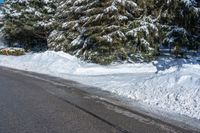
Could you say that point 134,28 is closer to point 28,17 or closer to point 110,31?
point 110,31

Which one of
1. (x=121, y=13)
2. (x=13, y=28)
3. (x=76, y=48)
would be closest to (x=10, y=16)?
(x=13, y=28)

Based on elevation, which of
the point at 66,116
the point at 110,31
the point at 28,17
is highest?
the point at 28,17

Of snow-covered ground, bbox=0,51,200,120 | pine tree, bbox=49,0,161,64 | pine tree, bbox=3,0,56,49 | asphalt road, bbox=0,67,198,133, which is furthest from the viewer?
pine tree, bbox=3,0,56,49

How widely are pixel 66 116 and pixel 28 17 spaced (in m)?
31.1

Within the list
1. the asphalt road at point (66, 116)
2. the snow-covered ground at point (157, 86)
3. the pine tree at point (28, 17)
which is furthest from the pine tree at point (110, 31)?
the pine tree at point (28, 17)

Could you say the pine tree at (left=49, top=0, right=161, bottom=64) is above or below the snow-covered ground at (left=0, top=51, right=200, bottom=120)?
above

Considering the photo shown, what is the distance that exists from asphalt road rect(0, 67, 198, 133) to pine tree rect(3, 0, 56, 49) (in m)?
25.9

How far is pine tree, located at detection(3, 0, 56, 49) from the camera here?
1457 inches

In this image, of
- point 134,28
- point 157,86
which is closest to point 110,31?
point 134,28

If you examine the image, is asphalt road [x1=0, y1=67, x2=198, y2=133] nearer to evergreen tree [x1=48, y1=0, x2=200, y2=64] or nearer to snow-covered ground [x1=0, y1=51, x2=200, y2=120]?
snow-covered ground [x1=0, y1=51, x2=200, y2=120]

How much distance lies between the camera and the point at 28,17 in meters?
37.4

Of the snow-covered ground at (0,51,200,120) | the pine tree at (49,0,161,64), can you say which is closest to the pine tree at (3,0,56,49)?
the pine tree at (49,0,161,64)

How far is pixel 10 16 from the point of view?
38250mm

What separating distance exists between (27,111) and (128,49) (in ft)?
45.1
